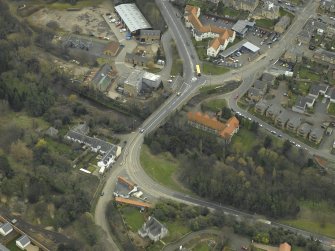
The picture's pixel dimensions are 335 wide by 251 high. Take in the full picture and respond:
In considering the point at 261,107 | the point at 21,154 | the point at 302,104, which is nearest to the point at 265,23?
the point at 302,104

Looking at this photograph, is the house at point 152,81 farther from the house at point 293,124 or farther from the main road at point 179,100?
the house at point 293,124

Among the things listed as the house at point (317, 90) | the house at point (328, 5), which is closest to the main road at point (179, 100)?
the house at point (328, 5)

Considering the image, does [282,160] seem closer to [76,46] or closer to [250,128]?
[250,128]

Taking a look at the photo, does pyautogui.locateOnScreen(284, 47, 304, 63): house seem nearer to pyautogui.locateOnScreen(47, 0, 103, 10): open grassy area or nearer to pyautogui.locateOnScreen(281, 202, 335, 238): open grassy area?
pyautogui.locateOnScreen(281, 202, 335, 238): open grassy area

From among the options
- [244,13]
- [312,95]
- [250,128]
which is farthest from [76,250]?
[244,13]

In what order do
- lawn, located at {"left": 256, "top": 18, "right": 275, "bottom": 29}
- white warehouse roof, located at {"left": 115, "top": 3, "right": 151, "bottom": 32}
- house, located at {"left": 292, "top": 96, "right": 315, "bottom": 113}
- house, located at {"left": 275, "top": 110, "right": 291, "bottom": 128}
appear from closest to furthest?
house, located at {"left": 275, "top": 110, "right": 291, "bottom": 128}
house, located at {"left": 292, "top": 96, "right": 315, "bottom": 113}
lawn, located at {"left": 256, "top": 18, "right": 275, "bottom": 29}
white warehouse roof, located at {"left": 115, "top": 3, "right": 151, "bottom": 32}

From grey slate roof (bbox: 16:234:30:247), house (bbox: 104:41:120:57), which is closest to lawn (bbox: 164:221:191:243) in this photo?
grey slate roof (bbox: 16:234:30:247)
